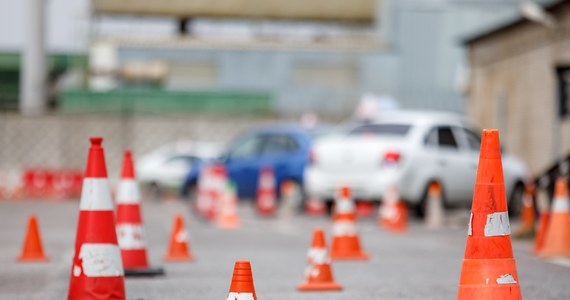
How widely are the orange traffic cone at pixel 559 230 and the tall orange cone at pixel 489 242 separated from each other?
5.19 m

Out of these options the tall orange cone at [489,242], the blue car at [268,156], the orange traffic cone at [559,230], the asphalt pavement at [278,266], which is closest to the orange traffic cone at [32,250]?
the asphalt pavement at [278,266]

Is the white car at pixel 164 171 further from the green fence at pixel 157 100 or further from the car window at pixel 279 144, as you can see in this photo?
the green fence at pixel 157 100

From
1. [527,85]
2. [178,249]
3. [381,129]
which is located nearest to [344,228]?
[178,249]

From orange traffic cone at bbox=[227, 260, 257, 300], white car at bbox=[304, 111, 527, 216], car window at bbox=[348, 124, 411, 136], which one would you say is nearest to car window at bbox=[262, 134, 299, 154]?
white car at bbox=[304, 111, 527, 216]

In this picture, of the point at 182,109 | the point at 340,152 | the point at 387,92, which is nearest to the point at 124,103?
the point at 182,109

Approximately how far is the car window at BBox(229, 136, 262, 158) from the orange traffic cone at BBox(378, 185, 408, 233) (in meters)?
5.70

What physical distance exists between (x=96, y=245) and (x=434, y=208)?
11883mm

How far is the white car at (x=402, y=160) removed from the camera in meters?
20.2

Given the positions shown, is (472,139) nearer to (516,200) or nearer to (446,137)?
(446,137)

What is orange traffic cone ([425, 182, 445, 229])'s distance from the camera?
64.1 ft

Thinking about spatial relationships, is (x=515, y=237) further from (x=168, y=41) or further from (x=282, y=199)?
(x=168, y=41)

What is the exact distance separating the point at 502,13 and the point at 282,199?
30.2m

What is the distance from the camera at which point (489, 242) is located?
6.98m

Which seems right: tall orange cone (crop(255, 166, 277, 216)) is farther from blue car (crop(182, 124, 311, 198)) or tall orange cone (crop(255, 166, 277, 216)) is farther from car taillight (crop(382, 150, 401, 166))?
car taillight (crop(382, 150, 401, 166))
